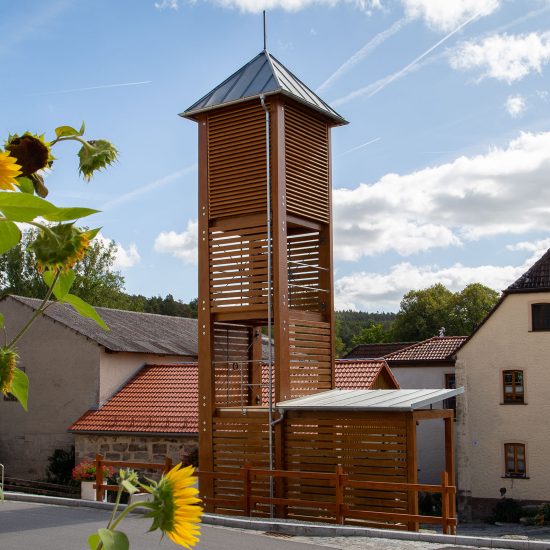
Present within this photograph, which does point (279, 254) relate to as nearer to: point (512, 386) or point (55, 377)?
point (55, 377)

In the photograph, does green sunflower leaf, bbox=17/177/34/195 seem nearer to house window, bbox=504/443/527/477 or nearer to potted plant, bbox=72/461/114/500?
potted plant, bbox=72/461/114/500

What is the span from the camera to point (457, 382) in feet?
98.0

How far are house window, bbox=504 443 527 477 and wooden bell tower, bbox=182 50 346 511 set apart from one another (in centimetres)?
1319

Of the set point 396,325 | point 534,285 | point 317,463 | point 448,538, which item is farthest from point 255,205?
point 396,325

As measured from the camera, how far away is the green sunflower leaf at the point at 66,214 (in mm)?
937

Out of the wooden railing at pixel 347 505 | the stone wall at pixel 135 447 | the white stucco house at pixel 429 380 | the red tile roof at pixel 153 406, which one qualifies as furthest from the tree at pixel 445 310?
the wooden railing at pixel 347 505

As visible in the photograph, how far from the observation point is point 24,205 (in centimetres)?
89

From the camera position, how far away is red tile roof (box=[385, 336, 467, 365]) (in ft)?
111

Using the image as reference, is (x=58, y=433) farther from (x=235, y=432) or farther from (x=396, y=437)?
(x=396, y=437)

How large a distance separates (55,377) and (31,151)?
2532cm

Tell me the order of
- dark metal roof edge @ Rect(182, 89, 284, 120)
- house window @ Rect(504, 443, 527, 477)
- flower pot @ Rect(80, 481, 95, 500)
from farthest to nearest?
house window @ Rect(504, 443, 527, 477)
flower pot @ Rect(80, 481, 95, 500)
dark metal roof edge @ Rect(182, 89, 284, 120)

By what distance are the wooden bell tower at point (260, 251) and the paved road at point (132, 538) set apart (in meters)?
2.74

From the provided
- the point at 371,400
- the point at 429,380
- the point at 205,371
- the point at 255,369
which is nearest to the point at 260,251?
the point at 205,371

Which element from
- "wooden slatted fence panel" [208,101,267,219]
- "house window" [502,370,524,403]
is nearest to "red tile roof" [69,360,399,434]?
"house window" [502,370,524,403]
